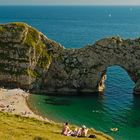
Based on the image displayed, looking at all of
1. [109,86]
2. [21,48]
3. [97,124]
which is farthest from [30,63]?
[97,124]

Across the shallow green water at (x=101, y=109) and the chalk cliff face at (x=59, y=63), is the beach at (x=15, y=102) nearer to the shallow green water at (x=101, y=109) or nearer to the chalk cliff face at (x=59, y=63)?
the shallow green water at (x=101, y=109)

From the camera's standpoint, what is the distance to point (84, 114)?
8250cm

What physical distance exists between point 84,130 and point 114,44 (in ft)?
157

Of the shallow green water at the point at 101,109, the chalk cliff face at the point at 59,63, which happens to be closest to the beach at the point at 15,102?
the shallow green water at the point at 101,109

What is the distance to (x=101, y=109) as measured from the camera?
86.4 m

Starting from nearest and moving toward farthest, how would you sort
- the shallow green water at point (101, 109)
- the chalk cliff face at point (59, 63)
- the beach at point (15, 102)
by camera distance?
1. the shallow green water at point (101, 109)
2. the beach at point (15, 102)
3. the chalk cliff face at point (59, 63)

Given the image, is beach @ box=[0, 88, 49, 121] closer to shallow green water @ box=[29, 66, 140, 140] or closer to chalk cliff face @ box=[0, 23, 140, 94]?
shallow green water @ box=[29, 66, 140, 140]

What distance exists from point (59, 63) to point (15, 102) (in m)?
18.1

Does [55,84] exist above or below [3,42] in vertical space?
below

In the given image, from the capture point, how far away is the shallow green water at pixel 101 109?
74.7m

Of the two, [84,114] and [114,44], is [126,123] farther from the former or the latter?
[114,44]

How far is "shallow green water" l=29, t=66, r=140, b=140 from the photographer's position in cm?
7469

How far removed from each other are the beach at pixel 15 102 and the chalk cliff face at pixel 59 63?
164 inches

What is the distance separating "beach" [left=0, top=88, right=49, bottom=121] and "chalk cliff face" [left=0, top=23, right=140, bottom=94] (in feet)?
→ 13.7
